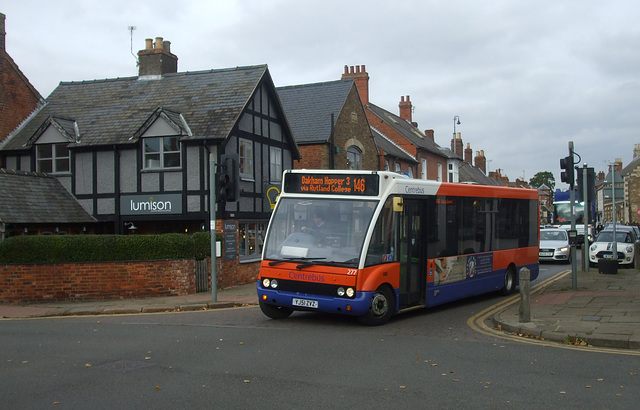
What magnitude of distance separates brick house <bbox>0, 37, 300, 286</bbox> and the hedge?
2299 millimetres

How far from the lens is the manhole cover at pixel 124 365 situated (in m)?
7.55

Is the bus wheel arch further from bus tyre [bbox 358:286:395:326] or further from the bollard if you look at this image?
bus tyre [bbox 358:286:395:326]

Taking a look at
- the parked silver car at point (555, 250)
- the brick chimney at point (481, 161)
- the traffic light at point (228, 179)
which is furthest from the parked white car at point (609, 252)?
the brick chimney at point (481, 161)

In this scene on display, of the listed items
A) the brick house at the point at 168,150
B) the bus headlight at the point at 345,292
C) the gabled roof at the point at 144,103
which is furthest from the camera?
the gabled roof at the point at 144,103

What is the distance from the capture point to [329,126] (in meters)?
27.2

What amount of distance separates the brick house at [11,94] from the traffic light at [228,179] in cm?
1216

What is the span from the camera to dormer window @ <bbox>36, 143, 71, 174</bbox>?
21.4 m

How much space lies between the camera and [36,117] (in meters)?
23.5

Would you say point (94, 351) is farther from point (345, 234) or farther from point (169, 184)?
point (169, 184)

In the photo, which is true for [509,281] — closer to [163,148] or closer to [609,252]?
[609,252]

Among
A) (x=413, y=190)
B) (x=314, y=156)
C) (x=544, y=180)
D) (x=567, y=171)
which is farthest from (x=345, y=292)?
(x=544, y=180)

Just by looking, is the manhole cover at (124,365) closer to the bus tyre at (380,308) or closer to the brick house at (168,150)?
the bus tyre at (380,308)

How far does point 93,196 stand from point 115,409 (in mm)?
16120

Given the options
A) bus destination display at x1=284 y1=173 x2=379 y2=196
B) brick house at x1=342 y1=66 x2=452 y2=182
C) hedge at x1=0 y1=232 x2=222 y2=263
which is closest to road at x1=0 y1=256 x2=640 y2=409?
bus destination display at x1=284 y1=173 x2=379 y2=196
